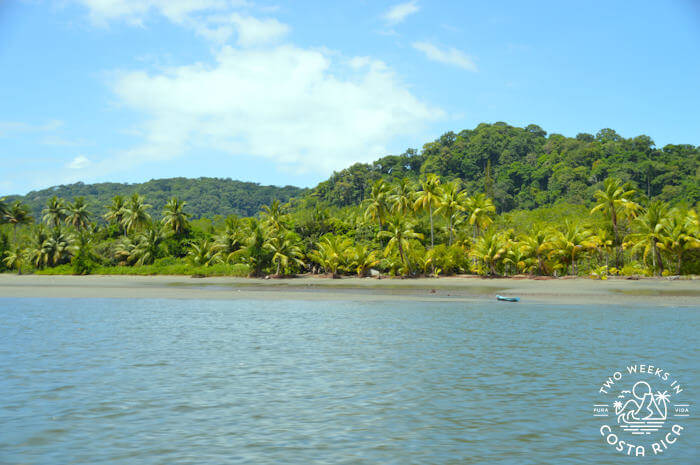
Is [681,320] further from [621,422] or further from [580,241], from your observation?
[580,241]

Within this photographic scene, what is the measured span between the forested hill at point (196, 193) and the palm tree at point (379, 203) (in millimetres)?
105511

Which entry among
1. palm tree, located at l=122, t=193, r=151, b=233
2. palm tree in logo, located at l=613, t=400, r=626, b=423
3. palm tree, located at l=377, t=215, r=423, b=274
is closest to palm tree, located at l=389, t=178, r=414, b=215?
Answer: palm tree, located at l=377, t=215, r=423, b=274

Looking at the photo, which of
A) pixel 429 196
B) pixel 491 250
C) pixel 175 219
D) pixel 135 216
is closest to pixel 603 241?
pixel 491 250

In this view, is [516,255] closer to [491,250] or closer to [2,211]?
[491,250]

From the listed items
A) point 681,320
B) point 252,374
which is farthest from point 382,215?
point 252,374

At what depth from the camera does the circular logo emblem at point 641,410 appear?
28.5 feet

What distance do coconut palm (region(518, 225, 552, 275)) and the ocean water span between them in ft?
83.7

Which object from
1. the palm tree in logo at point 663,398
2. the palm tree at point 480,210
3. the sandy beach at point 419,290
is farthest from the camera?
the palm tree at point 480,210

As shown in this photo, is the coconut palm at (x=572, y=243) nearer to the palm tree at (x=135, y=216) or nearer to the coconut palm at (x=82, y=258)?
the coconut palm at (x=82, y=258)

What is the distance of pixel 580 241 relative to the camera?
1886 inches

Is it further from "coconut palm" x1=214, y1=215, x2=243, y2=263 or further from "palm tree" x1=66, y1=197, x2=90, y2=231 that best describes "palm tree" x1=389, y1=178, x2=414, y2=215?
"palm tree" x1=66, y1=197, x2=90, y2=231

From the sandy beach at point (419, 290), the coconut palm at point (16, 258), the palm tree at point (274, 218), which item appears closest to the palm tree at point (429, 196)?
the sandy beach at point (419, 290)

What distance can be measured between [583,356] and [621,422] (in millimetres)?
6058

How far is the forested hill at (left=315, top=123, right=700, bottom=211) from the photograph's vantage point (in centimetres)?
10306
